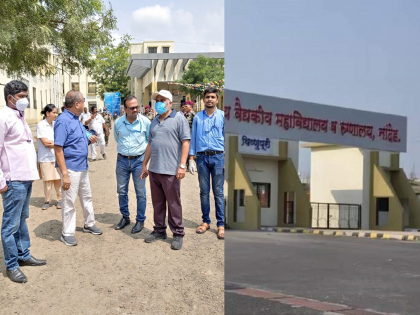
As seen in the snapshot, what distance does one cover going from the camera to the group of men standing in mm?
3338

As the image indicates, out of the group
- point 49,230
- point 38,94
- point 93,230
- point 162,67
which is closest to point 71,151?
point 93,230

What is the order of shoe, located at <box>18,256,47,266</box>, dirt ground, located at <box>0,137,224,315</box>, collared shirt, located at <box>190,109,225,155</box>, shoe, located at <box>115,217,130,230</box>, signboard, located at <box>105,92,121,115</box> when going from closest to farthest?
dirt ground, located at <box>0,137,224,315</box> < shoe, located at <box>18,256,47,266</box> < collared shirt, located at <box>190,109,225,155</box> < shoe, located at <box>115,217,130,230</box> < signboard, located at <box>105,92,121,115</box>

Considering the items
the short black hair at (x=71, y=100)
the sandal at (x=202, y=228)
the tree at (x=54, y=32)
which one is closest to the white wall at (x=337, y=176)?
the short black hair at (x=71, y=100)

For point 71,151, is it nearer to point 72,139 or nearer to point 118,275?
point 72,139

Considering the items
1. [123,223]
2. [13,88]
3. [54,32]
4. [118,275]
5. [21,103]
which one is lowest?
[118,275]

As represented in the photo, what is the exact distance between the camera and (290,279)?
1.00 meters

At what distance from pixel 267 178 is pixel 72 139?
372cm

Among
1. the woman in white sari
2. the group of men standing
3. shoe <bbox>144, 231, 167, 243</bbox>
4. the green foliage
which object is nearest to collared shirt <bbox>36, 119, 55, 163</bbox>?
the woman in white sari

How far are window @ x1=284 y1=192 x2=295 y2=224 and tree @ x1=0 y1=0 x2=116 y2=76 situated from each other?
8008mm

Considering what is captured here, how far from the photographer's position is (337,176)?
2.77 feet

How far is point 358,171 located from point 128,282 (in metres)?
2.82

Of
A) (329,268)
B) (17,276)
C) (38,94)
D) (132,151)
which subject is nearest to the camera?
Result: (329,268)

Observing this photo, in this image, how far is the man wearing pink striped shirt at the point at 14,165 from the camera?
130 inches

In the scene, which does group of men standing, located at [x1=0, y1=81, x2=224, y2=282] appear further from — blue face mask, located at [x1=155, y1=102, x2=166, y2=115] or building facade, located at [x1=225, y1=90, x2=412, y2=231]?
building facade, located at [x1=225, y1=90, x2=412, y2=231]
